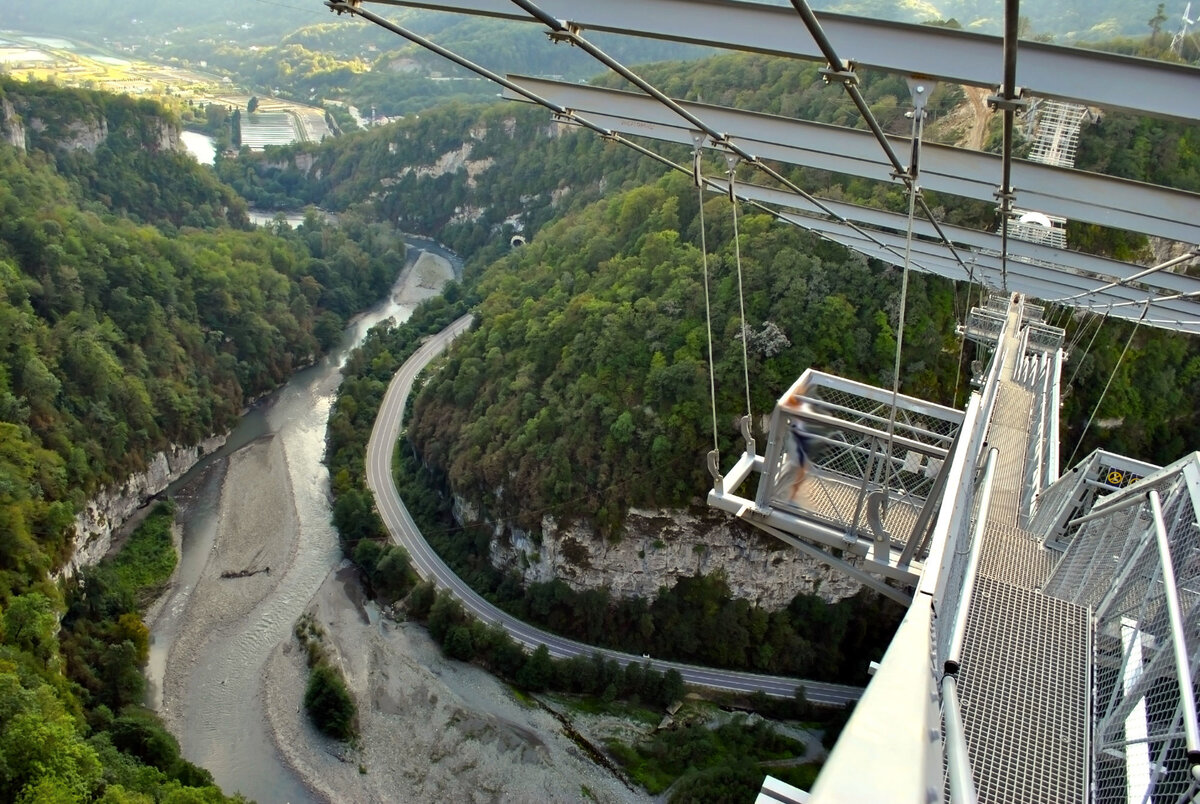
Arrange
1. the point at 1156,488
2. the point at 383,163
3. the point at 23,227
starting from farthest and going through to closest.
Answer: the point at 383,163 → the point at 23,227 → the point at 1156,488

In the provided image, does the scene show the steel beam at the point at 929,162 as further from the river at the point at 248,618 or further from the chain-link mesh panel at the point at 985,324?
the river at the point at 248,618

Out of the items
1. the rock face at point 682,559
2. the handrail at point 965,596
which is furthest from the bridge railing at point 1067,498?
the rock face at point 682,559

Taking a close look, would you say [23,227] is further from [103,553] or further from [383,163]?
[383,163]

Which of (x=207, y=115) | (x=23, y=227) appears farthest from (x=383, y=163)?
(x=23, y=227)

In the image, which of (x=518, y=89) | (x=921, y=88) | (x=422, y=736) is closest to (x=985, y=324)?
(x=921, y=88)

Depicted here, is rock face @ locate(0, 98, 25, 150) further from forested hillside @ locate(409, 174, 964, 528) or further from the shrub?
the shrub

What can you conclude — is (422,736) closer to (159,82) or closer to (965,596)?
(965,596)
